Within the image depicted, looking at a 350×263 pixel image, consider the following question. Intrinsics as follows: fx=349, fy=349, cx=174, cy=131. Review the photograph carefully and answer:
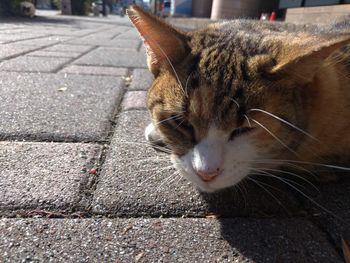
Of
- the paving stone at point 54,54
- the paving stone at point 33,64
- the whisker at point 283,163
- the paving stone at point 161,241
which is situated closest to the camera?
the paving stone at point 161,241

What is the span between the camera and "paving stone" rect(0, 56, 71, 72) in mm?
2881

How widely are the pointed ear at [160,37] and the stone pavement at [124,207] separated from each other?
451mm

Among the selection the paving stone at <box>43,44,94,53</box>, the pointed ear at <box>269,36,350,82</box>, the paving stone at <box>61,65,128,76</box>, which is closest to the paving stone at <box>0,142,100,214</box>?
the pointed ear at <box>269,36,350,82</box>

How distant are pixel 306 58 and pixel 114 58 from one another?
2.94 meters

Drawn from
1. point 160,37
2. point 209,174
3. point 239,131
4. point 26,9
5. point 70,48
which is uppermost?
point 160,37

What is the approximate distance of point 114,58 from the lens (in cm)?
380

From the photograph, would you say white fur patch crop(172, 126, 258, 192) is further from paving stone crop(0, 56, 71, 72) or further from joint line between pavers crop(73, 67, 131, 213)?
paving stone crop(0, 56, 71, 72)

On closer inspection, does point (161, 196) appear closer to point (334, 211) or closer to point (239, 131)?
point (239, 131)

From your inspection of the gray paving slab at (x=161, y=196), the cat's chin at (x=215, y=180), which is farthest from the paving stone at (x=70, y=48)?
the cat's chin at (x=215, y=180)

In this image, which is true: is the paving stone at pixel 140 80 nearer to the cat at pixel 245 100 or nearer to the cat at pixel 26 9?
the cat at pixel 245 100

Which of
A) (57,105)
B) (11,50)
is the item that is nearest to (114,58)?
(11,50)

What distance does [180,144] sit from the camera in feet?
4.26

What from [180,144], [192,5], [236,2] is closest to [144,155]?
[180,144]

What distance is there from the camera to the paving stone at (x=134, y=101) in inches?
85.3
